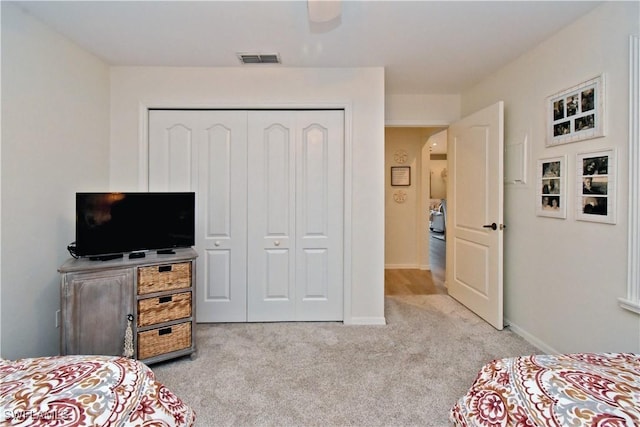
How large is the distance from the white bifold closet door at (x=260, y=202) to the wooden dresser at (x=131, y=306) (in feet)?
2.34

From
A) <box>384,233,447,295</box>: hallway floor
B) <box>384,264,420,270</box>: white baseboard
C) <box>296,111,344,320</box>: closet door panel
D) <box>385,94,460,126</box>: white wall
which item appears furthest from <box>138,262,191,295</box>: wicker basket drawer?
<box>384,264,420,270</box>: white baseboard

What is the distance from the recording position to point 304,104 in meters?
3.00

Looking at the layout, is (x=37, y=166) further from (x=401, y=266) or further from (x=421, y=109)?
(x=401, y=266)

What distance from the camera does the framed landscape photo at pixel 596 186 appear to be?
6.29ft

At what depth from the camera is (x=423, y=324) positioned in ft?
9.88

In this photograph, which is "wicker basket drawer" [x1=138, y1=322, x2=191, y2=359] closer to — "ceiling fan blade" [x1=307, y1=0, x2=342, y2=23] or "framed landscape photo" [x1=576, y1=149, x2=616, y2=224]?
"ceiling fan blade" [x1=307, y1=0, x2=342, y2=23]

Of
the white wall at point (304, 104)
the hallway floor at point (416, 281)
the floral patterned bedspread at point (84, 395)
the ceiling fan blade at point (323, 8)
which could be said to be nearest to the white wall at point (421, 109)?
the white wall at point (304, 104)

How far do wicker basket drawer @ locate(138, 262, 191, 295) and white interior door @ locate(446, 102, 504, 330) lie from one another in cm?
270

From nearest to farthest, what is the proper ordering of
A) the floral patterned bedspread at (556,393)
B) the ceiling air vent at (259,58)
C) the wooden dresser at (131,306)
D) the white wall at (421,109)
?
the floral patterned bedspread at (556,393) < the wooden dresser at (131,306) < the ceiling air vent at (259,58) < the white wall at (421,109)

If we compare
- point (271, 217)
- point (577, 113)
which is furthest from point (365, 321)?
point (577, 113)

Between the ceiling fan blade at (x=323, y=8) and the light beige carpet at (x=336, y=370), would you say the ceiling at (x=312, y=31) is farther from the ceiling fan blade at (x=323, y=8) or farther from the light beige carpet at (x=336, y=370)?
the light beige carpet at (x=336, y=370)

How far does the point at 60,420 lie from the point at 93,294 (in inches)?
60.5

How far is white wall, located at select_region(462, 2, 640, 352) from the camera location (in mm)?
1883

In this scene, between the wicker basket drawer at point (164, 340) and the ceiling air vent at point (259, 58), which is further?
the ceiling air vent at point (259, 58)
